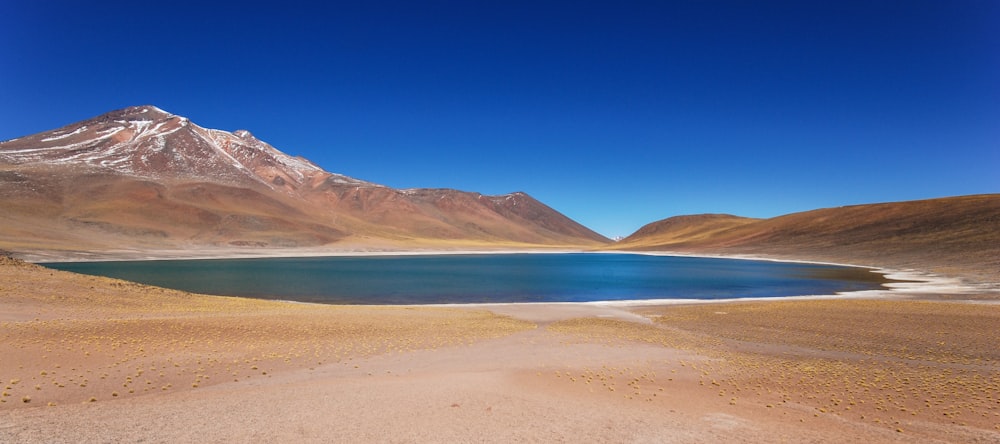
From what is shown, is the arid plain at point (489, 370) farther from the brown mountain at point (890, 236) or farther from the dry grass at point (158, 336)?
the brown mountain at point (890, 236)

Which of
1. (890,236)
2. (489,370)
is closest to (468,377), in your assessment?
(489,370)

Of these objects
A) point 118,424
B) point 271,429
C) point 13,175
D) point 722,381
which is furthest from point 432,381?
point 13,175

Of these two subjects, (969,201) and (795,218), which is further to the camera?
(795,218)

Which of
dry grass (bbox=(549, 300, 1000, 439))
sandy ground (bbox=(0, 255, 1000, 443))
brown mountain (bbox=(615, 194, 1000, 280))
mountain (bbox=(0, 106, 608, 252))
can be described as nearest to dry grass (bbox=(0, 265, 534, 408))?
sandy ground (bbox=(0, 255, 1000, 443))

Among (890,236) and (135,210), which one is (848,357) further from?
(135,210)

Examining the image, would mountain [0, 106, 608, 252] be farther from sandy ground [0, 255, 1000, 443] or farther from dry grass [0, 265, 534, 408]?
sandy ground [0, 255, 1000, 443]

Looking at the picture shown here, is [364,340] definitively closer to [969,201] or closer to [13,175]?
[969,201]
